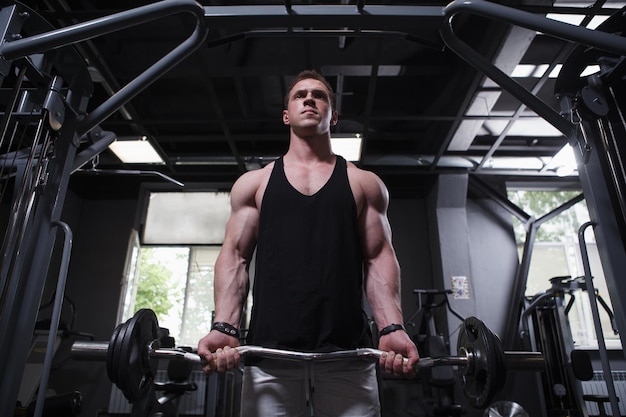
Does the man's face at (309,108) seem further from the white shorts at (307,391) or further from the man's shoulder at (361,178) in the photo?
Answer: the white shorts at (307,391)

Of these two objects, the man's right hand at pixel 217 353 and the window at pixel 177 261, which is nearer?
the man's right hand at pixel 217 353

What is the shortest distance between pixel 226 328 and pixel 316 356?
0.27 m

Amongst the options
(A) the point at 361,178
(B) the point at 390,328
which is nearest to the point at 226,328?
(B) the point at 390,328

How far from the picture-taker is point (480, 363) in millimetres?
1110

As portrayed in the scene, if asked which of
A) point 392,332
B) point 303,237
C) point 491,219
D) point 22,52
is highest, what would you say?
point 491,219

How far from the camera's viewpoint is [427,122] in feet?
15.0

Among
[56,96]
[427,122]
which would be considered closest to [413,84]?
[427,122]

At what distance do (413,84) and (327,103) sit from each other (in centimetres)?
301

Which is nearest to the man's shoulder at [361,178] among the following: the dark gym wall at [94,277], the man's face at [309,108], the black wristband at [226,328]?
the man's face at [309,108]

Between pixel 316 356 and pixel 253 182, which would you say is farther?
pixel 253 182

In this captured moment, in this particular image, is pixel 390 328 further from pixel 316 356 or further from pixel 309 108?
pixel 309 108

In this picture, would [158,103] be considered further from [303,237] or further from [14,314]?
[303,237]

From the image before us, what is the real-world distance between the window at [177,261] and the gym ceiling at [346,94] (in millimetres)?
359

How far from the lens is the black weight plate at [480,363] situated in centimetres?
105
